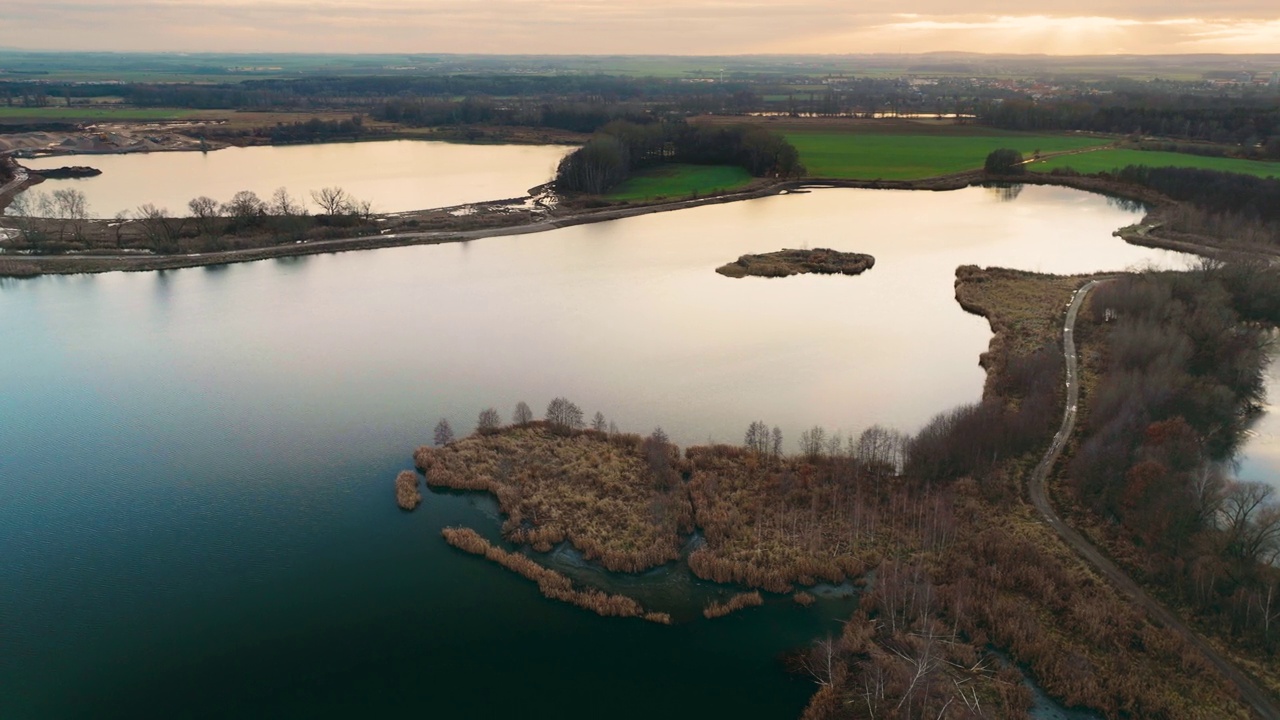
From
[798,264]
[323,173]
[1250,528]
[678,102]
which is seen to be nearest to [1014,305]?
[798,264]

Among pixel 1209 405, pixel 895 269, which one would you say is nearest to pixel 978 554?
pixel 1209 405

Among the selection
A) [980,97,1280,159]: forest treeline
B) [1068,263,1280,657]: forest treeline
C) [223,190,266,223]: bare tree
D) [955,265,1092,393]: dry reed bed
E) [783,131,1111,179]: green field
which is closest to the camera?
[1068,263,1280,657]: forest treeline

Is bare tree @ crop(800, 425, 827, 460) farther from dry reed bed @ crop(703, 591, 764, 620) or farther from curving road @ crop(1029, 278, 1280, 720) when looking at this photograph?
dry reed bed @ crop(703, 591, 764, 620)

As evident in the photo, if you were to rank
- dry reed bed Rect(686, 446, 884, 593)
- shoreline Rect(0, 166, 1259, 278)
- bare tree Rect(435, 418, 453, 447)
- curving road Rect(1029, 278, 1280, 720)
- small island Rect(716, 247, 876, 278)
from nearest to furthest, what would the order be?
1. curving road Rect(1029, 278, 1280, 720)
2. dry reed bed Rect(686, 446, 884, 593)
3. bare tree Rect(435, 418, 453, 447)
4. small island Rect(716, 247, 876, 278)
5. shoreline Rect(0, 166, 1259, 278)

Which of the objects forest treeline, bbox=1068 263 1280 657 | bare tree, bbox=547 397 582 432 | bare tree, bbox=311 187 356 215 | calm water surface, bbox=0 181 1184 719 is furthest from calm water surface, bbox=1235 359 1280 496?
bare tree, bbox=311 187 356 215

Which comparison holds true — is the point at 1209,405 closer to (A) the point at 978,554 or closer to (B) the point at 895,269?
(A) the point at 978,554

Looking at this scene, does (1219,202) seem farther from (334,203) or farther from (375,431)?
Answer: (334,203)

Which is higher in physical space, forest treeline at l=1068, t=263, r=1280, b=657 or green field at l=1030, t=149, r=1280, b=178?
green field at l=1030, t=149, r=1280, b=178
